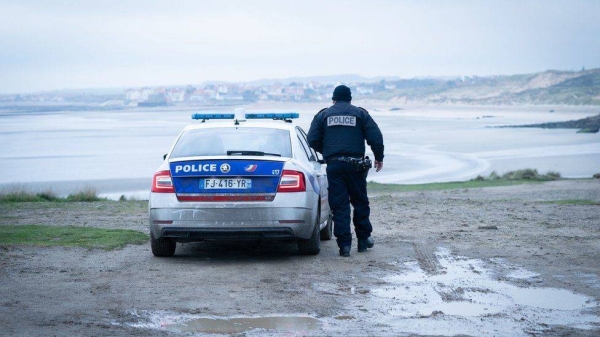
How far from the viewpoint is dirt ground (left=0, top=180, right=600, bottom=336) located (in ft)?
24.4

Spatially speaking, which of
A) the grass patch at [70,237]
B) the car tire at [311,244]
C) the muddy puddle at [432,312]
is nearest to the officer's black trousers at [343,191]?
the car tire at [311,244]

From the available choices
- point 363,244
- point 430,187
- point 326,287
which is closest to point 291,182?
point 363,244

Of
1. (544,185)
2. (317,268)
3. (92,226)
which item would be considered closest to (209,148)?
(317,268)

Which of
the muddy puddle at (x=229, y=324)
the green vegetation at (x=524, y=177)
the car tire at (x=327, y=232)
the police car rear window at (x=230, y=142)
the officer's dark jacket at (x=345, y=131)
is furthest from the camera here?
the green vegetation at (x=524, y=177)

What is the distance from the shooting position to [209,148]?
11.2 meters

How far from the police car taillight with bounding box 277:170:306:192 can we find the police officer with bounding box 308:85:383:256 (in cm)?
88

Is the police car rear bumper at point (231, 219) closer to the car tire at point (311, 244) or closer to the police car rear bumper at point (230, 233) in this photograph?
the police car rear bumper at point (230, 233)

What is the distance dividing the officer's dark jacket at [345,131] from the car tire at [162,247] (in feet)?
6.68

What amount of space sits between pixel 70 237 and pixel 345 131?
4237mm

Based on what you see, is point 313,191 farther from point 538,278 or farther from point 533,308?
point 533,308

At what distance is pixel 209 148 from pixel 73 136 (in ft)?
254

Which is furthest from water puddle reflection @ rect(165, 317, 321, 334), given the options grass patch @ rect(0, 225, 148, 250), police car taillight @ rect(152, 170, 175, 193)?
grass patch @ rect(0, 225, 148, 250)

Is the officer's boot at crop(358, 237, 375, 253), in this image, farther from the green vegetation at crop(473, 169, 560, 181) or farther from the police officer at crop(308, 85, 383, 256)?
the green vegetation at crop(473, 169, 560, 181)

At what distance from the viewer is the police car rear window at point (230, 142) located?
440 inches
